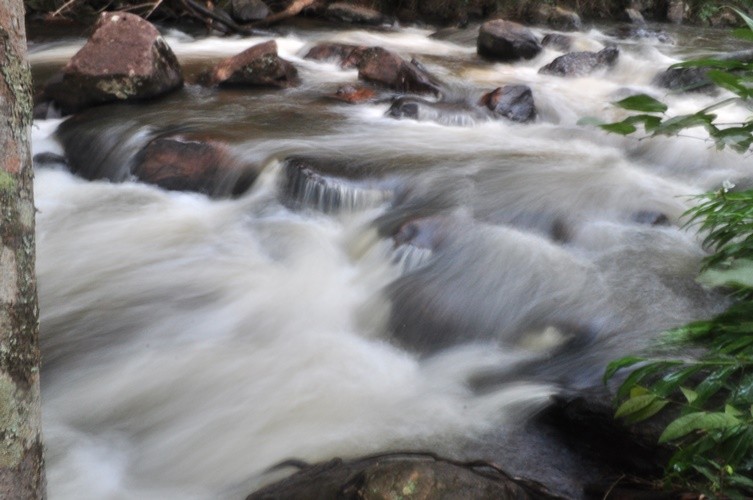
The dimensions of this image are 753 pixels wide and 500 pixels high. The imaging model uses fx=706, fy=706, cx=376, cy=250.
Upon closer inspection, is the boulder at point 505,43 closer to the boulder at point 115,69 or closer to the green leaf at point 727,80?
the boulder at point 115,69

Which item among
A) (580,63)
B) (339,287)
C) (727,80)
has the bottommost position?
(339,287)

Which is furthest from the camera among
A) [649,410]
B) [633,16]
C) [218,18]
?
[633,16]

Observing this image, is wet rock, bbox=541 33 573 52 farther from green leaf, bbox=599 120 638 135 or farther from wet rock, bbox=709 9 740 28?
green leaf, bbox=599 120 638 135

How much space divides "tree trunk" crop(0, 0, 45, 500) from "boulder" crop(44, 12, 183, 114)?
5469mm

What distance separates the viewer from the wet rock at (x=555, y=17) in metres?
12.9

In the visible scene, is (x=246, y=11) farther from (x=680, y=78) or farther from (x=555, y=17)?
(x=680, y=78)

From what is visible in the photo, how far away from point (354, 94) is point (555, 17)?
7.65 meters

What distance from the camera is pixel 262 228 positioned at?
4.54 metres

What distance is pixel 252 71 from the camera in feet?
23.2

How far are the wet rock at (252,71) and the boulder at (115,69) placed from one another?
1.74ft

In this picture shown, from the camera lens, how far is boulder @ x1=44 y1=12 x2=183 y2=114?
20.6 feet

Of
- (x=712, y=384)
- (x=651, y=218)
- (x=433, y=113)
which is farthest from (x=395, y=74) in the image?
(x=712, y=384)

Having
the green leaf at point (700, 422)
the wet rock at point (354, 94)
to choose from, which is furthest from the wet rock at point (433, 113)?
the green leaf at point (700, 422)

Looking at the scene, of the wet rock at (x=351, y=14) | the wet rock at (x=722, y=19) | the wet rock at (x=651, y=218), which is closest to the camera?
the wet rock at (x=651, y=218)
